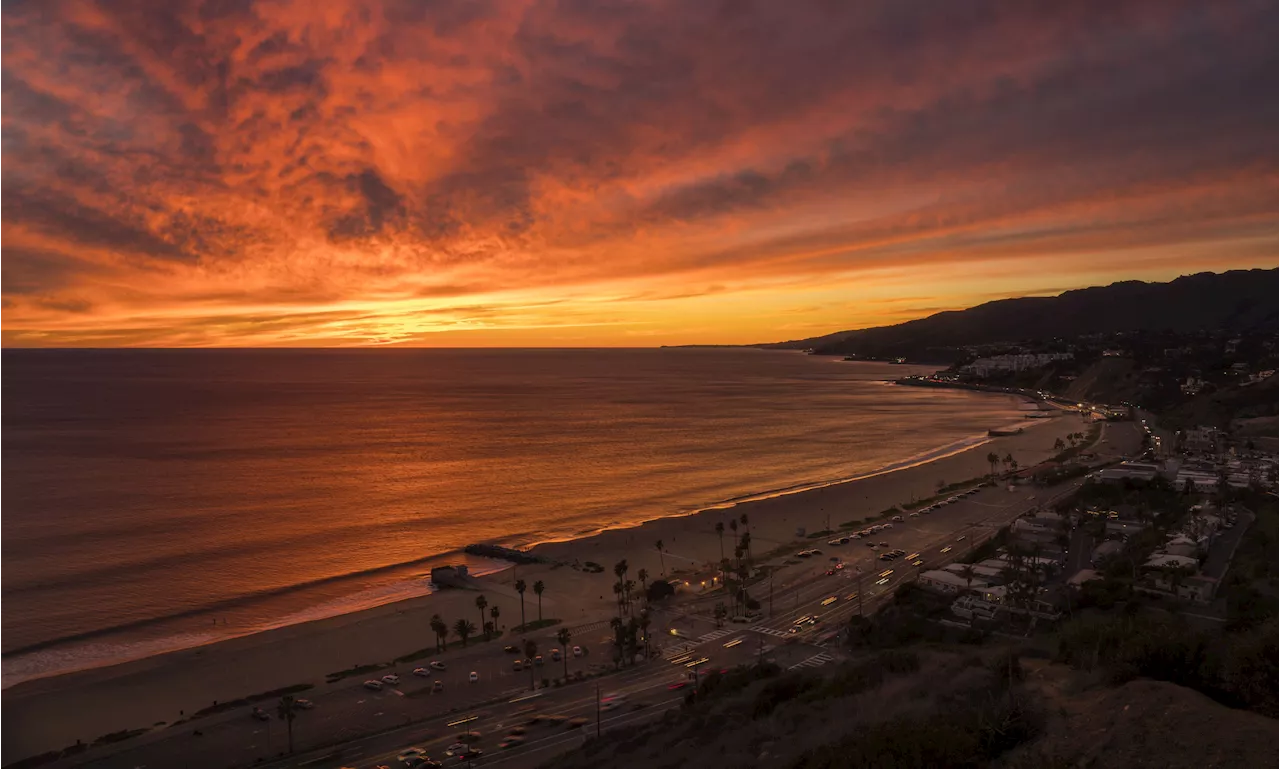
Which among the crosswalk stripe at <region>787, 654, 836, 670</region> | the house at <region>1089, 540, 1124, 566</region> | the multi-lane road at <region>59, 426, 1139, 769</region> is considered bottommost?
the multi-lane road at <region>59, 426, 1139, 769</region>

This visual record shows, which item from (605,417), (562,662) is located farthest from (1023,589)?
(605,417)


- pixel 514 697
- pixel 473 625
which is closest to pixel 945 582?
pixel 514 697

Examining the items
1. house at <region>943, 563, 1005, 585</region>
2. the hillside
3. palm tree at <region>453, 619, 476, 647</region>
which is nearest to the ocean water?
palm tree at <region>453, 619, 476, 647</region>

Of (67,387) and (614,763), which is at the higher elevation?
(67,387)

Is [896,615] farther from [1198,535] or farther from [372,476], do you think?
[372,476]

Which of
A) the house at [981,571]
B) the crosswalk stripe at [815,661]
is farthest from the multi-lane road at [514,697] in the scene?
the house at [981,571]

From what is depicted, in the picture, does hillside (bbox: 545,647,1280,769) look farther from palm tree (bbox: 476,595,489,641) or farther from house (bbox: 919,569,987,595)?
palm tree (bbox: 476,595,489,641)
